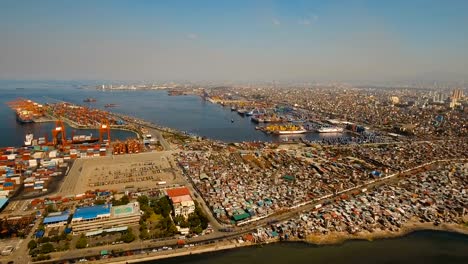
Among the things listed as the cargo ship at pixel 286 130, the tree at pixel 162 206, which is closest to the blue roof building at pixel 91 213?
the tree at pixel 162 206

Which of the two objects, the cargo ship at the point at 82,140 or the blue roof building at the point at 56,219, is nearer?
the blue roof building at the point at 56,219

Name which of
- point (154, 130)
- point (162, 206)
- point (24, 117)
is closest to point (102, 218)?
point (162, 206)

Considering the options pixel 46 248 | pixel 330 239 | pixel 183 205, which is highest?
pixel 183 205

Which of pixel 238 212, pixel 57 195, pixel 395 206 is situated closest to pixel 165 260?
pixel 238 212

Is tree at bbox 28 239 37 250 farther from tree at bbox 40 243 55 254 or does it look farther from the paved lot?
the paved lot

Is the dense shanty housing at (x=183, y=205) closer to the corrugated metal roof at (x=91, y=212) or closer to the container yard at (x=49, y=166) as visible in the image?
the corrugated metal roof at (x=91, y=212)

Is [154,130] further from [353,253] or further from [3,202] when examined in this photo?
[353,253]

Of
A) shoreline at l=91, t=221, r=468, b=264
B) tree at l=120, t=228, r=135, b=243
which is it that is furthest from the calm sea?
tree at l=120, t=228, r=135, b=243
